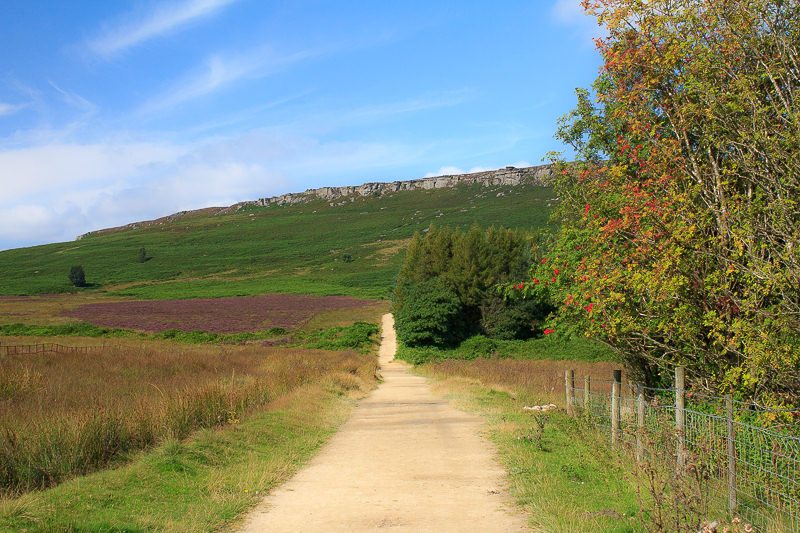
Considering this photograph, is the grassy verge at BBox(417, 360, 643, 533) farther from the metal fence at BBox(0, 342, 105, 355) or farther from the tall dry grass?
the metal fence at BBox(0, 342, 105, 355)

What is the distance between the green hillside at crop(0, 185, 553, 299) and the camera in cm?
10738

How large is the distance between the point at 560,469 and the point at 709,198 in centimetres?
434

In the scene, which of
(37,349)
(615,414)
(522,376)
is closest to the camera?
(615,414)

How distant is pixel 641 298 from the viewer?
848 centimetres

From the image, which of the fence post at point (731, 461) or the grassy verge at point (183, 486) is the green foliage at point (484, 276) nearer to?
the grassy verge at point (183, 486)

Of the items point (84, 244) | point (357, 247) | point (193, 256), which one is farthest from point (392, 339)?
point (84, 244)

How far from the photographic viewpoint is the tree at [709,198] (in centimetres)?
692

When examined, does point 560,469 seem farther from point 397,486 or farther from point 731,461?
point 731,461

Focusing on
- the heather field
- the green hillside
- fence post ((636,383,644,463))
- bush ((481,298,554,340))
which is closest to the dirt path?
fence post ((636,383,644,463))

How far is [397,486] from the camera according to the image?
312 inches

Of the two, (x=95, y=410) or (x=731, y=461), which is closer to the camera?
(x=731, y=461)

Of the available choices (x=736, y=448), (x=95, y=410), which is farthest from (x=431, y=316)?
(x=736, y=448)

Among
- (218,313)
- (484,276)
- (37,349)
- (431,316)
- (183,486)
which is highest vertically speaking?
(484,276)

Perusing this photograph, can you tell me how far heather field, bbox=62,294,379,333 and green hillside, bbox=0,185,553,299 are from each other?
11957mm
